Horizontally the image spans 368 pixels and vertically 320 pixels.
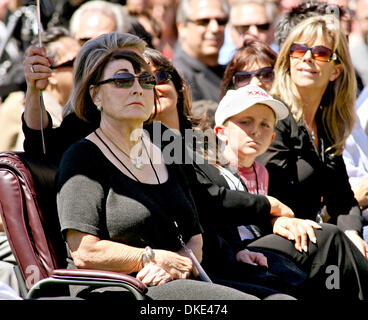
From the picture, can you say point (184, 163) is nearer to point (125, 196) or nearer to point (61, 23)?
point (125, 196)

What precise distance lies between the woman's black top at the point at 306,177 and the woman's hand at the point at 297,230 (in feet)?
1.85

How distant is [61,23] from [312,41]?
376cm

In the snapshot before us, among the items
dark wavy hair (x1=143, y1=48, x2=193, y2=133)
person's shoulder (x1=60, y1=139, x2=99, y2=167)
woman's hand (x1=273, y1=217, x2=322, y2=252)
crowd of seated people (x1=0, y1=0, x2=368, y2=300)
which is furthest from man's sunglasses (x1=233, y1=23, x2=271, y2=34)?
person's shoulder (x1=60, y1=139, x2=99, y2=167)

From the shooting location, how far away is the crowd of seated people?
3.60m

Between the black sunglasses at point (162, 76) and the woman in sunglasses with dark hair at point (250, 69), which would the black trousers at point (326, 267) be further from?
the woman in sunglasses with dark hair at point (250, 69)

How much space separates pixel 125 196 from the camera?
3648 millimetres

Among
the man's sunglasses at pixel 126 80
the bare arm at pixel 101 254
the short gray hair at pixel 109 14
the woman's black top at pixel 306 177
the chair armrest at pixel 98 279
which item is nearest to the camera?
the chair armrest at pixel 98 279

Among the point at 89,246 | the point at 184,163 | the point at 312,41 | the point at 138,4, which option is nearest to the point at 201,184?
the point at 184,163

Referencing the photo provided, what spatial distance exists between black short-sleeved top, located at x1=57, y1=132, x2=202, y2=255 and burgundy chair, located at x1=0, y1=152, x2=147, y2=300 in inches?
9.1

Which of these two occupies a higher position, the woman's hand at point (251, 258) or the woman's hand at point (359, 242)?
the woman's hand at point (251, 258)

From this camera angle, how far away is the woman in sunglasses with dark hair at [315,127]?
16.6ft

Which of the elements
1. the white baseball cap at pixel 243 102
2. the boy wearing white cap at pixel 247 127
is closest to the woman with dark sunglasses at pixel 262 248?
the boy wearing white cap at pixel 247 127

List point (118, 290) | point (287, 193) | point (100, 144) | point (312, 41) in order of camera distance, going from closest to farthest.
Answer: point (118, 290) < point (100, 144) < point (287, 193) < point (312, 41)

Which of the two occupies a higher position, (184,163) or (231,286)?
(184,163)
